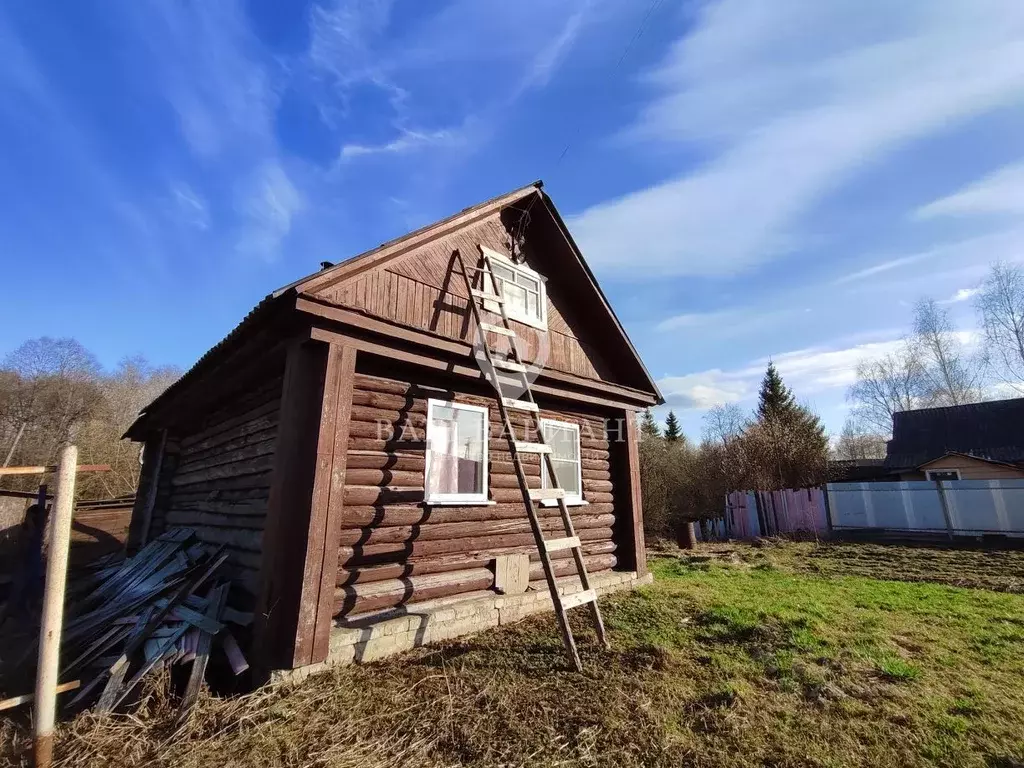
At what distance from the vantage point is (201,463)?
9562 mm

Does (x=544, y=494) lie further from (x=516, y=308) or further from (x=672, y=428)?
(x=672, y=428)

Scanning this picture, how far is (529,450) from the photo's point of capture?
19.5 ft

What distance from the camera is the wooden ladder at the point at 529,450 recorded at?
5.25m

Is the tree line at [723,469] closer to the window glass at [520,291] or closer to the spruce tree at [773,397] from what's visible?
the spruce tree at [773,397]

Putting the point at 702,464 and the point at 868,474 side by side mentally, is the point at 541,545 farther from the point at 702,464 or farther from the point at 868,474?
the point at 868,474

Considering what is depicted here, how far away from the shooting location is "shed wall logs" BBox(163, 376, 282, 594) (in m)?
6.46

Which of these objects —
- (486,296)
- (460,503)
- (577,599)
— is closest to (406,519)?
(460,503)

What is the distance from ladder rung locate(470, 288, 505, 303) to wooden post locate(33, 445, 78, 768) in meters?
5.04

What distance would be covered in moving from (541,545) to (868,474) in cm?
3190

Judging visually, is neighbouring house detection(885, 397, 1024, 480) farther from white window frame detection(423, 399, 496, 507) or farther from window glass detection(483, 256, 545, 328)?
white window frame detection(423, 399, 496, 507)

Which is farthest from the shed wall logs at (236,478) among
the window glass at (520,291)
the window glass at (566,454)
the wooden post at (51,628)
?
the window glass at (566,454)

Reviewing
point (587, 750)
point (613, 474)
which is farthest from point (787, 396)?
point (587, 750)

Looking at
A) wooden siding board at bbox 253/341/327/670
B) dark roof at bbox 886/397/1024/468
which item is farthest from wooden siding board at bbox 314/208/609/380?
dark roof at bbox 886/397/1024/468

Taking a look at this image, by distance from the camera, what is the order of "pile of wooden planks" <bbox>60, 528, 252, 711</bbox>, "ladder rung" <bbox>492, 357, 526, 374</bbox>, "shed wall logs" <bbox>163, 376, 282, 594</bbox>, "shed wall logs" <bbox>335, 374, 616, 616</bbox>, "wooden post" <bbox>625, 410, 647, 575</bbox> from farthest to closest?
"wooden post" <bbox>625, 410, 647, 575</bbox>
"ladder rung" <bbox>492, 357, 526, 374</bbox>
"shed wall logs" <bbox>163, 376, 282, 594</bbox>
"shed wall logs" <bbox>335, 374, 616, 616</bbox>
"pile of wooden planks" <bbox>60, 528, 252, 711</bbox>
